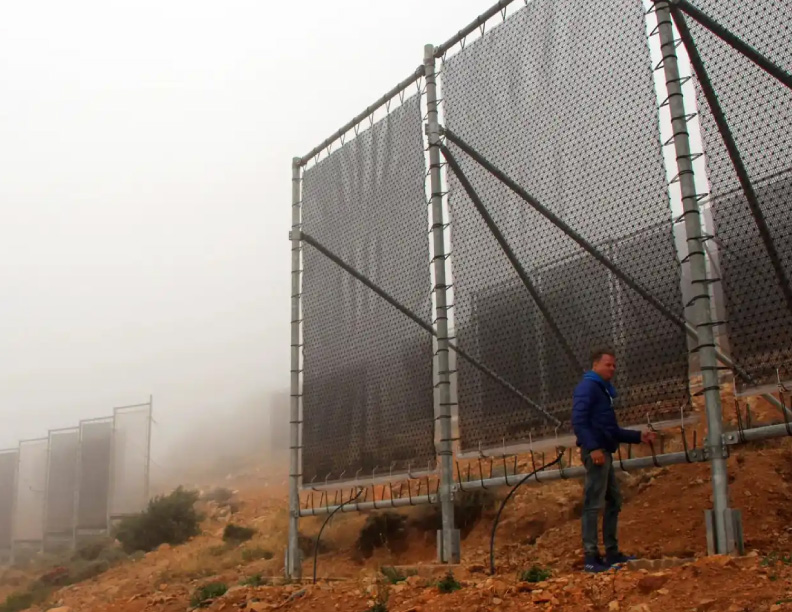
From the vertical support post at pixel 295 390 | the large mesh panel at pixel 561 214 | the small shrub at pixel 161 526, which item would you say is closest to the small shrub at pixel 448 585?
the large mesh panel at pixel 561 214

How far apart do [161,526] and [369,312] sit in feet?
39.0

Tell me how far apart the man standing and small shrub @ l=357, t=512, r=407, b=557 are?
536 cm

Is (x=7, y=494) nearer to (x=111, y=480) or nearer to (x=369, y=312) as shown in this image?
(x=111, y=480)

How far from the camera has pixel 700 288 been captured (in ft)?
14.5

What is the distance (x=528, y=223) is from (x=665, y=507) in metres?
2.92

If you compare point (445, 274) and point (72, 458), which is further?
point (72, 458)

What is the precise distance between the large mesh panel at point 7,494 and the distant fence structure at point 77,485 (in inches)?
1.2

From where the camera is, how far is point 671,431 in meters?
7.22

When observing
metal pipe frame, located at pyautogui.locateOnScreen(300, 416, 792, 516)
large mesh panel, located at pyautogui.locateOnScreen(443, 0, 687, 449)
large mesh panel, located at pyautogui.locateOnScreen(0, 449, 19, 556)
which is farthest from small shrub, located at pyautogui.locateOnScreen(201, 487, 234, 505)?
large mesh panel, located at pyautogui.locateOnScreen(443, 0, 687, 449)

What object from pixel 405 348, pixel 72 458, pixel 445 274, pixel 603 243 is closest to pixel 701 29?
pixel 603 243

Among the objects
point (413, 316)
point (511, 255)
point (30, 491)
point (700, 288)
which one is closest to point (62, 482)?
point (30, 491)

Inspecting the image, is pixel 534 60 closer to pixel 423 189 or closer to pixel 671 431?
pixel 423 189

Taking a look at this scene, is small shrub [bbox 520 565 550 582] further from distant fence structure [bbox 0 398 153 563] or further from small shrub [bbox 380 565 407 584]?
distant fence structure [bbox 0 398 153 563]

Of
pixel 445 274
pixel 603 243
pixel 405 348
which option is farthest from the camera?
pixel 405 348
